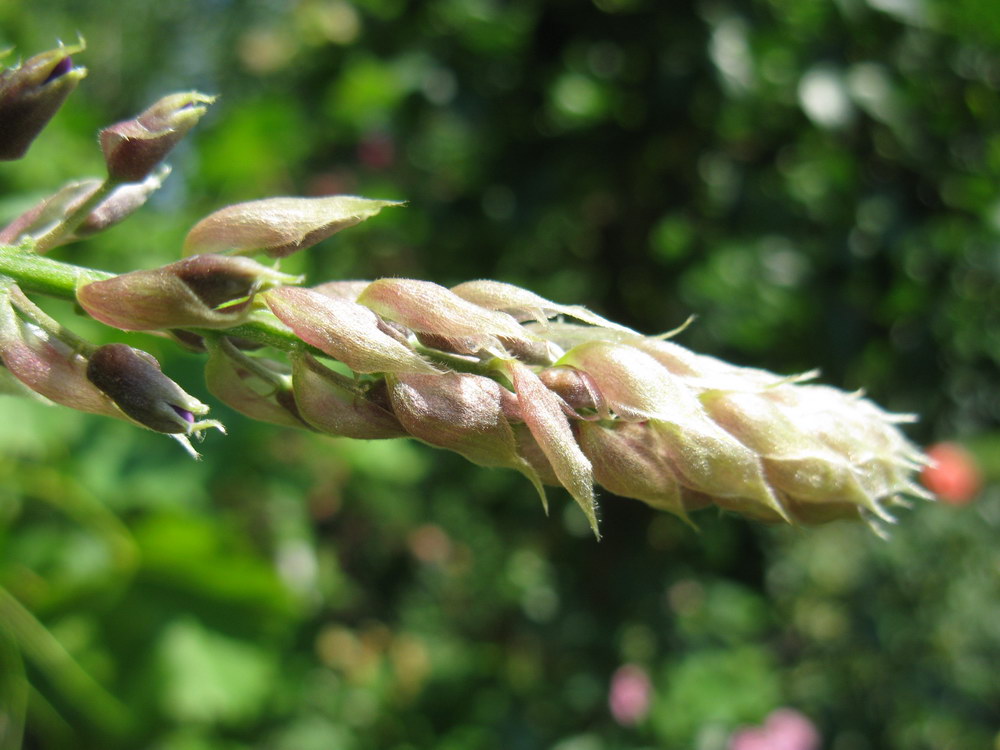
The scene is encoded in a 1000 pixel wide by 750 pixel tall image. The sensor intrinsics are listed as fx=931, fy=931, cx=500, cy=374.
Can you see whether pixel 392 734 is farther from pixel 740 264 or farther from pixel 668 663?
pixel 740 264

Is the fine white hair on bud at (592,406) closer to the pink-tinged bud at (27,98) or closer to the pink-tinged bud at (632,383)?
the pink-tinged bud at (632,383)

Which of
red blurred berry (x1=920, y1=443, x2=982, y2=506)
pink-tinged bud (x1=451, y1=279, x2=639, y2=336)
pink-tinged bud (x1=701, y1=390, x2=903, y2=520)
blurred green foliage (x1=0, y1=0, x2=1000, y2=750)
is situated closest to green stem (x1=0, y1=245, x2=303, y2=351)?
pink-tinged bud (x1=451, y1=279, x2=639, y2=336)

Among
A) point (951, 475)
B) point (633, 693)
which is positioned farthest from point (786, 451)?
point (951, 475)

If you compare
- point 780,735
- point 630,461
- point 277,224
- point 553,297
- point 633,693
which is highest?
point 277,224

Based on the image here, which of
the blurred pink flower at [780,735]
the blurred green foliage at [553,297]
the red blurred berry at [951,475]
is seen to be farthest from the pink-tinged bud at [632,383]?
the blurred pink flower at [780,735]

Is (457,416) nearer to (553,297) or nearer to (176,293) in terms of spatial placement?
(176,293)
